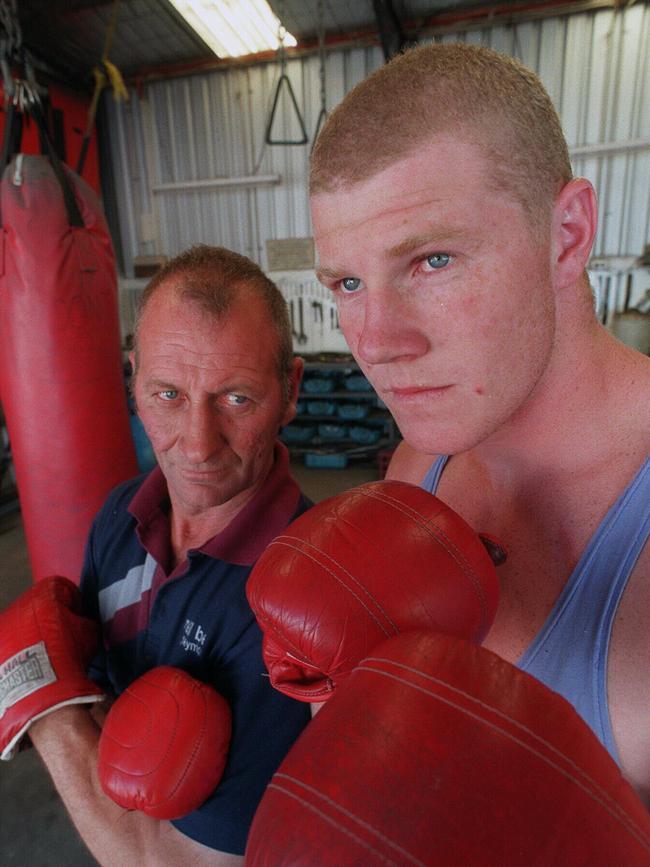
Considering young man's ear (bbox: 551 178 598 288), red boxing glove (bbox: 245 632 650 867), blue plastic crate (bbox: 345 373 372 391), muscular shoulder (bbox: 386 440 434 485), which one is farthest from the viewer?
blue plastic crate (bbox: 345 373 372 391)

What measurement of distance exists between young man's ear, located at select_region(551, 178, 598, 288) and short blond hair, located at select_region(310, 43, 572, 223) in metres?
0.03

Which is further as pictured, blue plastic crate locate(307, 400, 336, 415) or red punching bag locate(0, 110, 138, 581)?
blue plastic crate locate(307, 400, 336, 415)

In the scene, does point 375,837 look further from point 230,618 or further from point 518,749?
point 230,618

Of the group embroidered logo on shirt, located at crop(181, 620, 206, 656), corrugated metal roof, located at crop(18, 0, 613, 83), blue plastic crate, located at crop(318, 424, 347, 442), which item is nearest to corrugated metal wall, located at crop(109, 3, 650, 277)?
corrugated metal roof, located at crop(18, 0, 613, 83)

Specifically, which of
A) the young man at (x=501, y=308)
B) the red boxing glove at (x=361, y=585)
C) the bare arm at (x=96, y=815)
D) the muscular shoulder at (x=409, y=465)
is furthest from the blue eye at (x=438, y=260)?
the bare arm at (x=96, y=815)

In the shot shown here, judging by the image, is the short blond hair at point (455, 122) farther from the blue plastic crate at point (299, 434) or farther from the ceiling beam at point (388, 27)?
the blue plastic crate at point (299, 434)

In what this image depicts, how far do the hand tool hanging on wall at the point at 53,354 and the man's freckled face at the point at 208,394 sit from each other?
4.09ft

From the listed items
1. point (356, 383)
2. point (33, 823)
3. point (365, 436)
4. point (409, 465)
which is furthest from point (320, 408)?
point (409, 465)

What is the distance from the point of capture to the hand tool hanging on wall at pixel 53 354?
7.66 ft

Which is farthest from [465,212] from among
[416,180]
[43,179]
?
[43,179]

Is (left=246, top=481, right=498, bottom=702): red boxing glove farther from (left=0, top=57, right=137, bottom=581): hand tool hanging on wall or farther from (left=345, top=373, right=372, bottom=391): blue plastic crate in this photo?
(left=345, top=373, right=372, bottom=391): blue plastic crate

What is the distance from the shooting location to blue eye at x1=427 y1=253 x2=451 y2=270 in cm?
76

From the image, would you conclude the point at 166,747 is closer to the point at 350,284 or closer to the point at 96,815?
the point at 96,815

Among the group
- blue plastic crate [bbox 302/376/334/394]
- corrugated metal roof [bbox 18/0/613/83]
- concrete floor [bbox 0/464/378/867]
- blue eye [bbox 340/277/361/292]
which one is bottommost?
concrete floor [bbox 0/464/378/867]
